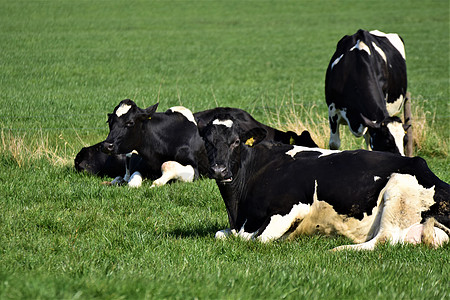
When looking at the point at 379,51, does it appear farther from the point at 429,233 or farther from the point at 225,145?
the point at 429,233

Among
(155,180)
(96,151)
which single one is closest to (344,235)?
(155,180)

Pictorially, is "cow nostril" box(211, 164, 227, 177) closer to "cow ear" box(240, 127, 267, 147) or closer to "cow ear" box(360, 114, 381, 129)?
"cow ear" box(240, 127, 267, 147)

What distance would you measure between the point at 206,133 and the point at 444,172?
565 cm

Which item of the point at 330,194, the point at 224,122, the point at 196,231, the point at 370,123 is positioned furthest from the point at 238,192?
the point at 370,123

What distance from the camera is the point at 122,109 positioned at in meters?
10.8

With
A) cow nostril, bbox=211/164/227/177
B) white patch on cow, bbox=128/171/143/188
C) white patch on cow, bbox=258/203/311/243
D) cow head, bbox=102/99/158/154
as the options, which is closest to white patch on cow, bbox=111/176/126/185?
white patch on cow, bbox=128/171/143/188

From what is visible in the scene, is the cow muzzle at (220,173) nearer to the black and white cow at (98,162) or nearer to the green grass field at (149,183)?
the green grass field at (149,183)

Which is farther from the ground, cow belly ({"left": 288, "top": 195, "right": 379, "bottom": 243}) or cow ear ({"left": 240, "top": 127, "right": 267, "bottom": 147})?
cow ear ({"left": 240, "top": 127, "right": 267, "bottom": 147})

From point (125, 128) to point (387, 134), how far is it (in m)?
4.23

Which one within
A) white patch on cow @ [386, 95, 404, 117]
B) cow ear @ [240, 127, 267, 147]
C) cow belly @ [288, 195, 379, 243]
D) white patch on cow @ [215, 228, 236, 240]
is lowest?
white patch on cow @ [386, 95, 404, 117]

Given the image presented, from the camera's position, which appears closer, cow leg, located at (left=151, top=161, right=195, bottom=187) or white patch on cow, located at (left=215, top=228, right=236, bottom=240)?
white patch on cow, located at (left=215, top=228, right=236, bottom=240)

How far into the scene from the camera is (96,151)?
1164 centimetres

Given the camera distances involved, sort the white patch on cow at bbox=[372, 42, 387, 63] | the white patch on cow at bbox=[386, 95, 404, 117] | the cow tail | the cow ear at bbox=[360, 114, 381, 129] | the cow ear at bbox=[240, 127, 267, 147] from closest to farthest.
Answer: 1. the cow tail
2. the cow ear at bbox=[240, 127, 267, 147]
3. the cow ear at bbox=[360, 114, 381, 129]
4. the white patch on cow at bbox=[372, 42, 387, 63]
5. the white patch on cow at bbox=[386, 95, 404, 117]

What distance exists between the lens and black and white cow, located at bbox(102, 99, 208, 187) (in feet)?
35.2
